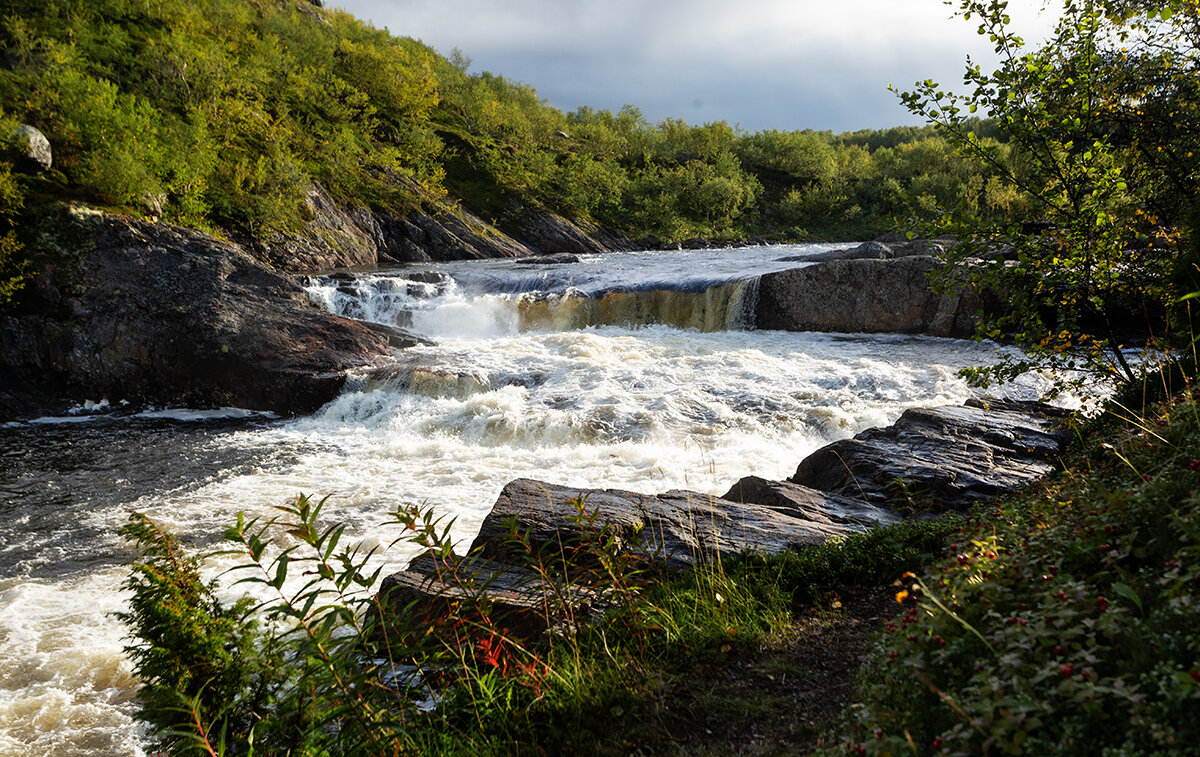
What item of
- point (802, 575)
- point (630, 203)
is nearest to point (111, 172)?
point (802, 575)

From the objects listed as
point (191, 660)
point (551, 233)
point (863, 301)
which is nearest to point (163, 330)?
point (191, 660)

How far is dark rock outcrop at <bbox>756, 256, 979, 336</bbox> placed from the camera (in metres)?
15.4

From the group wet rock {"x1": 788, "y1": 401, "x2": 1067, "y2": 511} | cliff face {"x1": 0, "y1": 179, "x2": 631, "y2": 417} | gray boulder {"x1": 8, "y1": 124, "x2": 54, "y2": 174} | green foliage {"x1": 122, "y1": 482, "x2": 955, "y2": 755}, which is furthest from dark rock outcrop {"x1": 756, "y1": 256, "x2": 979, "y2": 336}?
gray boulder {"x1": 8, "y1": 124, "x2": 54, "y2": 174}

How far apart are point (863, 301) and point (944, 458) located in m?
11.0

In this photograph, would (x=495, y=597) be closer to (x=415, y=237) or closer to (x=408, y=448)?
(x=408, y=448)

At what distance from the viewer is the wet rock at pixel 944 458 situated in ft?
18.1

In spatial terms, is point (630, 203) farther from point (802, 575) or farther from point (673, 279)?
point (802, 575)

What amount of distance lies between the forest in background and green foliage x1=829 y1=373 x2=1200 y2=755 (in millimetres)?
2528

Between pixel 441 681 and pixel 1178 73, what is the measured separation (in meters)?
8.74

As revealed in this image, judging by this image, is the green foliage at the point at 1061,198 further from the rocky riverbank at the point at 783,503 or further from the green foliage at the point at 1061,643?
the green foliage at the point at 1061,643

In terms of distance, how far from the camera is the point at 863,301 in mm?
16172

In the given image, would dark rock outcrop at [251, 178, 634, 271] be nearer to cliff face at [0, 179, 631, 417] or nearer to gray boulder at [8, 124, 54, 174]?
gray boulder at [8, 124, 54, 174]

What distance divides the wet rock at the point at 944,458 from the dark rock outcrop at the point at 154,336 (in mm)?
9799

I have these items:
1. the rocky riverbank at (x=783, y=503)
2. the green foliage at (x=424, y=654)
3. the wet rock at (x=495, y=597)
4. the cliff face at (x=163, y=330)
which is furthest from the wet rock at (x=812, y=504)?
the cliff face at (x=163, y=330)
